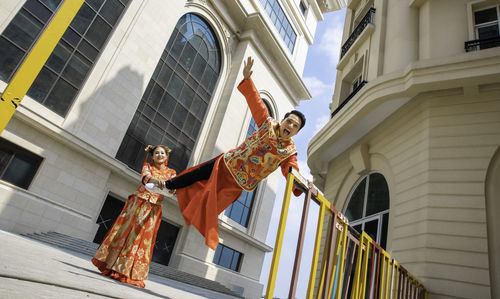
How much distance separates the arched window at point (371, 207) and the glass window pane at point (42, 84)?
10894 mm

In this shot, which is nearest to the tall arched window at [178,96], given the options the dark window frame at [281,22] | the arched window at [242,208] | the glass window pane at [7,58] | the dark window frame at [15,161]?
the dark window frame at [15,161]

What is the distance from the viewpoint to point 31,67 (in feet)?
6.04

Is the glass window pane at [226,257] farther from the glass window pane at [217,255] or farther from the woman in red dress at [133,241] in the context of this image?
the woman in red dress at [133,241]

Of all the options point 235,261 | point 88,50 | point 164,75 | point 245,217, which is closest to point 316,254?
point 88,50

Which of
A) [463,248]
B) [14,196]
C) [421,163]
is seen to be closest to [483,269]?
[463,248]

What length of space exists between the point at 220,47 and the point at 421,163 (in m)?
15.4

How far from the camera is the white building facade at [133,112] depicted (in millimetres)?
10180

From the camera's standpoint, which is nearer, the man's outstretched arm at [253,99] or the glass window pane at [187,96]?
the man's outstretched arm at [253,99]

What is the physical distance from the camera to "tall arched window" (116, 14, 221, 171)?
14180 millimetres

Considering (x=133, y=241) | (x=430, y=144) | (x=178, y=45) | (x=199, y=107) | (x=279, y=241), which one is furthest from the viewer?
(x=199, y=107)

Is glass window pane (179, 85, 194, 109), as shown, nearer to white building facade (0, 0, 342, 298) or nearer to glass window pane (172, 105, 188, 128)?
white building facade (0, 0, 342, 298)

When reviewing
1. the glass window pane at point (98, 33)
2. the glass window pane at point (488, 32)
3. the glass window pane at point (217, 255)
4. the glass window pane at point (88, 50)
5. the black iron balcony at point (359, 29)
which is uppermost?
the black iron balcony at point (359, 29)

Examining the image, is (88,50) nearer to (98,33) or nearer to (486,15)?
(98,33)

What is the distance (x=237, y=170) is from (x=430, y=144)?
4.70 meters
